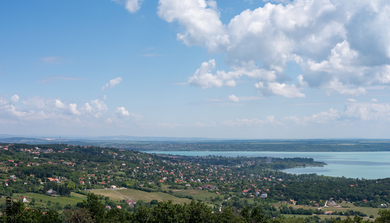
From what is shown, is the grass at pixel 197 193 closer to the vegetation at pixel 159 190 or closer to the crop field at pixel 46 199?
the vegetation at pixel 159 190

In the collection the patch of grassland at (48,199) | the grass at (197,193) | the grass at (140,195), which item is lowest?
the grass at (197,193)

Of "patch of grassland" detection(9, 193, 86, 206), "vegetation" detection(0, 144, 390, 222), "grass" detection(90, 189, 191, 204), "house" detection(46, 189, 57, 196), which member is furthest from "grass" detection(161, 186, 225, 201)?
"house" detection(46, 189, 57, 196)

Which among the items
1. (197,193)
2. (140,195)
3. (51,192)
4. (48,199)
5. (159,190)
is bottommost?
(197,193)

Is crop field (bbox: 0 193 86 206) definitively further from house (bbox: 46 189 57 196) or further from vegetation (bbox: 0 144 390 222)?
house (bbox: 46 189 57 196)

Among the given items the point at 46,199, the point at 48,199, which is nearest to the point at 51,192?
the point at 48,199

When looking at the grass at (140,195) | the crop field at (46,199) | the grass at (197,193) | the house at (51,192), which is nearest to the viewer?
the crop field at (46,199)

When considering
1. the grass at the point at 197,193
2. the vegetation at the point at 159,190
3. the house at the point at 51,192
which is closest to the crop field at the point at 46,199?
the vegetation at the point at 159,190

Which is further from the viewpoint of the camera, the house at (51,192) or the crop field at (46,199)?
the house at (51,192)

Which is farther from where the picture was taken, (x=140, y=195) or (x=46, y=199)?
(x=140, y=195)

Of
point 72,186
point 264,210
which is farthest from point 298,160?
point 72,186

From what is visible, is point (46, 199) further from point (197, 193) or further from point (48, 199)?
point (197, 193)

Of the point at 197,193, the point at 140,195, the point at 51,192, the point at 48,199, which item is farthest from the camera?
the point at 197,193
